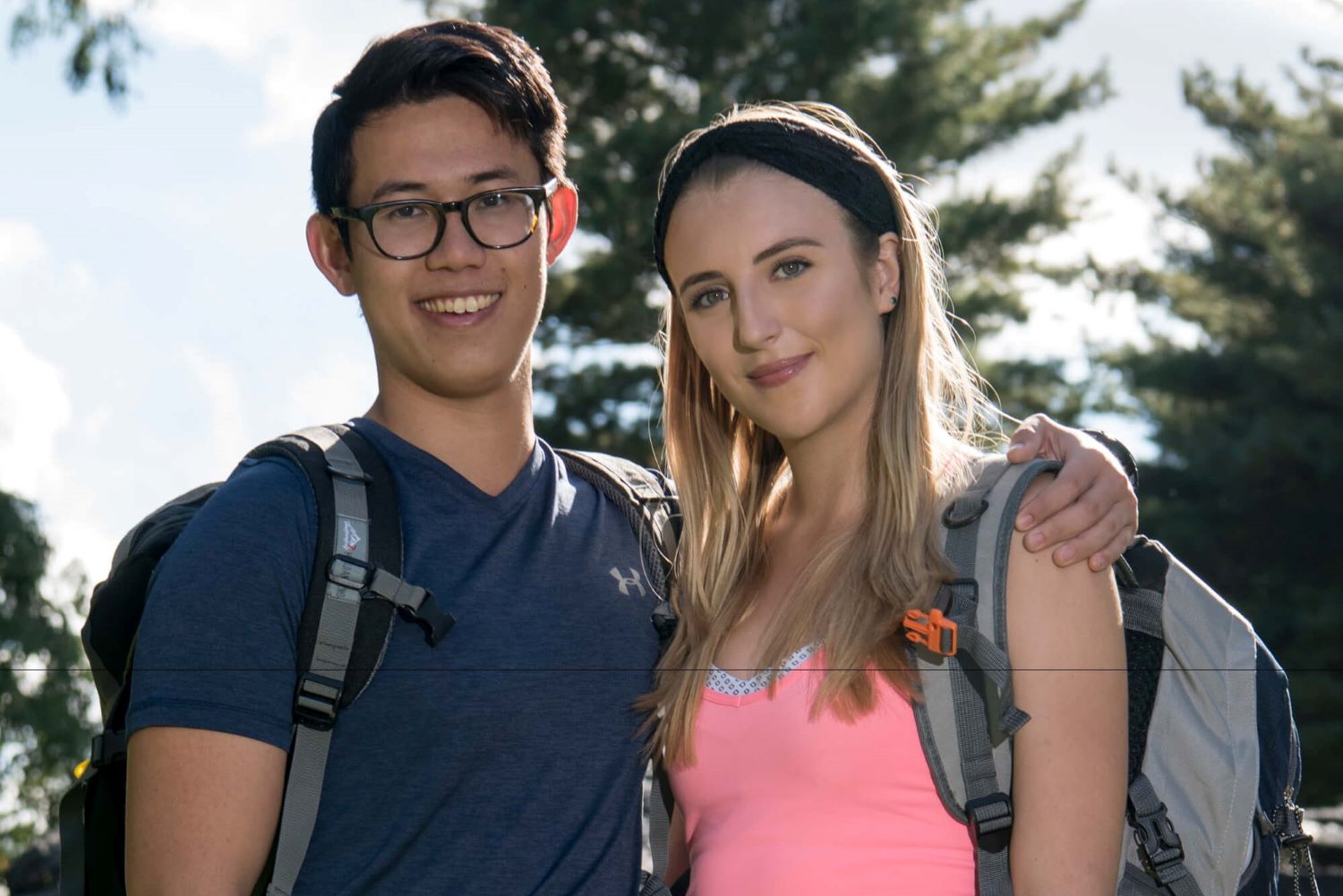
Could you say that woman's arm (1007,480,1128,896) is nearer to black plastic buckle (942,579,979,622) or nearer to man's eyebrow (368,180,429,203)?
black plastic buckle (942,579,979,622)

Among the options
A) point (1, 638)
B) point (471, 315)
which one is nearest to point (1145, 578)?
point (471, 315)

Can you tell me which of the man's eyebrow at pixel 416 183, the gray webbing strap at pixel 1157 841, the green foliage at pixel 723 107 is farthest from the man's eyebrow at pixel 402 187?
the green foliage at pixel 723 107

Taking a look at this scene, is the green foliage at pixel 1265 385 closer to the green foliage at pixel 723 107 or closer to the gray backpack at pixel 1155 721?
the green foliage at pixel 723 107

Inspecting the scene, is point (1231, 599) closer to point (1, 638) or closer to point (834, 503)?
point (1, 638)

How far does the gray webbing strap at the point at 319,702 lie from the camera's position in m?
2.29

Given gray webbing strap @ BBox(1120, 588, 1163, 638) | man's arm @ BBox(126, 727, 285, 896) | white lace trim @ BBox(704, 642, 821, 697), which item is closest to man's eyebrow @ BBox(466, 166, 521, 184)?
white lace trim @ BBox(704, 642, 821, 697)

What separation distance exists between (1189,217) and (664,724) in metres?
17.6

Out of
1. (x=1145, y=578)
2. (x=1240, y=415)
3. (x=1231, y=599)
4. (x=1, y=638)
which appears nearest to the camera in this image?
(x=1145, y=578)

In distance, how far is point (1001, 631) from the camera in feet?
7.70

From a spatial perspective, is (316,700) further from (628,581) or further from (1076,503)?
(1076,503)

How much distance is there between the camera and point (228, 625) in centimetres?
228

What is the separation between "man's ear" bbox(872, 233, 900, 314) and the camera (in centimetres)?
282

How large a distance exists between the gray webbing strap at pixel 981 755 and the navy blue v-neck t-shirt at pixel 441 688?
60cm

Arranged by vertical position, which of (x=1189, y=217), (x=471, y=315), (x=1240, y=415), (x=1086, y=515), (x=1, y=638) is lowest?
(x=1, y=638)
